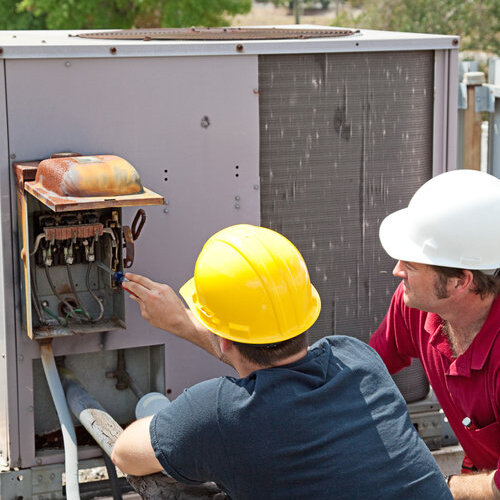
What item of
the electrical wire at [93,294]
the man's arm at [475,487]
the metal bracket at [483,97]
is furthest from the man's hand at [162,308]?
the metal bracket at [483,97]

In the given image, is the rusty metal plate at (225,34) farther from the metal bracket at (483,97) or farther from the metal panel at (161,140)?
the metal bracket at (483,97)

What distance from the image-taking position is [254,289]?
7.14 ft

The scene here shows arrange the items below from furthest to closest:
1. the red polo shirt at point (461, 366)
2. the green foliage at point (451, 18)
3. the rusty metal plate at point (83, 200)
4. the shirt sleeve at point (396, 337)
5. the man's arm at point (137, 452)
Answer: the green foliage at point (451, 18) < the shirt sleeve at point (396, 337) < the red polo shirt at point (461, 366) < the rusty metal plate at point (83, 200) < the man's arm at point (137, 452)

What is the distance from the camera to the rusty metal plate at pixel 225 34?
3.37 meters

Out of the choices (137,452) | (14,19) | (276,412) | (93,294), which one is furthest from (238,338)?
(14,19)

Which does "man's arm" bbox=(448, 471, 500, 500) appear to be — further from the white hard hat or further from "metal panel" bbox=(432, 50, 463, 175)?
"metal panel" bbox=(432, 50, 463, 175)

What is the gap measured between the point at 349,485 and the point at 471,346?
0.84m

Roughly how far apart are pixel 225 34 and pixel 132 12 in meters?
11.3

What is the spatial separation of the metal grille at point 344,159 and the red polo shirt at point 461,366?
42 cm

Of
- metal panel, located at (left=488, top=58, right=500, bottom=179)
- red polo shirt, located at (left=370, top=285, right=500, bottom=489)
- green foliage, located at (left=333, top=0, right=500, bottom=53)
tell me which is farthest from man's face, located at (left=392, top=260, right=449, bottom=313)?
green foliage, located at (left=333, top=0, right=500, bottom=53)

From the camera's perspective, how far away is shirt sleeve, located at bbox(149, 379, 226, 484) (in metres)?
2.03

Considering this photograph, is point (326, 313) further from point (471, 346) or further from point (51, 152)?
point (51, 152)

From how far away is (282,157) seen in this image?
10.6 feet

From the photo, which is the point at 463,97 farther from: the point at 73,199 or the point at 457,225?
the point at 73,199
